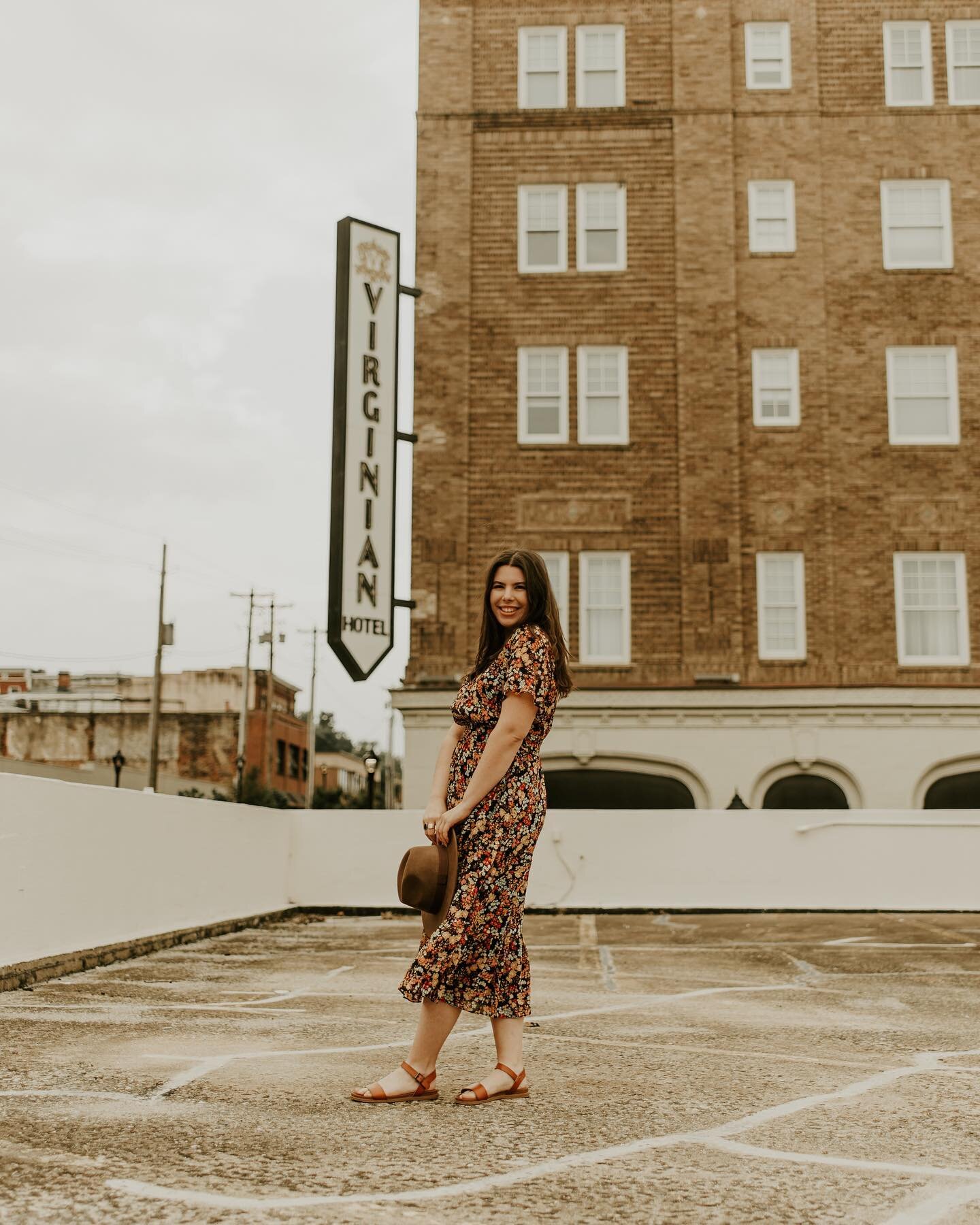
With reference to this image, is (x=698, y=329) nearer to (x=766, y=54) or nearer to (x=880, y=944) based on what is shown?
(x=766, y=54)

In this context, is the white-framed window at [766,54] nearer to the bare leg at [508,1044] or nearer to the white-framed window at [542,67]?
the white-framed window at [542,67]

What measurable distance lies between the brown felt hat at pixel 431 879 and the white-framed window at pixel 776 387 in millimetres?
21843

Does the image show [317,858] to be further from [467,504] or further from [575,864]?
[467,504]

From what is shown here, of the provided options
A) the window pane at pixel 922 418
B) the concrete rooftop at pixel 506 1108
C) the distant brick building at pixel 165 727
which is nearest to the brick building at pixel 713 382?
the window pane at pixel 922 418

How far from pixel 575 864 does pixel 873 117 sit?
15.6 meters

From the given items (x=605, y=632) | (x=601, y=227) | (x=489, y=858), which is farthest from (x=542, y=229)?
(x=489, y=858)

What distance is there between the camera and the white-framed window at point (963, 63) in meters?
26.6

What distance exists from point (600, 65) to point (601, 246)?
11.5 ft

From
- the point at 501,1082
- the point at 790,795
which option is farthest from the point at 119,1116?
the point at 790,795

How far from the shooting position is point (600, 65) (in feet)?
88.2

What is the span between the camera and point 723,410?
25500 mm

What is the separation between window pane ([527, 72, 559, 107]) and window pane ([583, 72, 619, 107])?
1.87 ft

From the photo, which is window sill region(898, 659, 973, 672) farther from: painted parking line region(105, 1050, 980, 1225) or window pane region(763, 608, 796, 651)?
painted parking line region(105, 1050, 980, 1225)

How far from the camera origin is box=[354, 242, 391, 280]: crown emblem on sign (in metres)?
23.6
